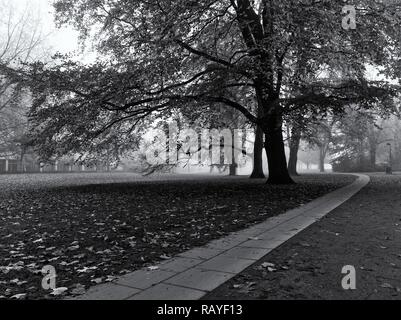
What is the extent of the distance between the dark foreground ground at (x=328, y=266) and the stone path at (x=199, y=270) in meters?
0.18

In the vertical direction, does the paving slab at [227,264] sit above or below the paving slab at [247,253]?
below

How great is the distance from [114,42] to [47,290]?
49.1 ft

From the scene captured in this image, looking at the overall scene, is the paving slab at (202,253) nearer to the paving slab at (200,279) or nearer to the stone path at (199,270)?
the stone path at (199,270)

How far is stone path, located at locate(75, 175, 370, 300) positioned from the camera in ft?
12.3

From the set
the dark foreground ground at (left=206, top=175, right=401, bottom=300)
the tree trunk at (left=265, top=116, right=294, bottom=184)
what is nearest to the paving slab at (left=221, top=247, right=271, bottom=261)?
the dark foreground ground at (left=206, top=175, right=401, bottom=300)

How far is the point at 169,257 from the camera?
17.1ft


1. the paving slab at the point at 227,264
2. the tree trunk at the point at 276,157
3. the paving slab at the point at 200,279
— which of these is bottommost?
the paving slab at the point at 200,279

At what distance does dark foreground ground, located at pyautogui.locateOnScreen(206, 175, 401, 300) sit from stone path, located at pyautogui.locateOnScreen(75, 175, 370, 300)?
0.60 feet

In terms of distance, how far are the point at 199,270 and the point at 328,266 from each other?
1.75m

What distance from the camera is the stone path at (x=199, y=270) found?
3761 mm

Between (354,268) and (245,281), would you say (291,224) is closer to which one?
(354,268)

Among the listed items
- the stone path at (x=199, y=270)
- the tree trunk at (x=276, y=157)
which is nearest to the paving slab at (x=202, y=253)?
the stone path at (x=199, y=270)

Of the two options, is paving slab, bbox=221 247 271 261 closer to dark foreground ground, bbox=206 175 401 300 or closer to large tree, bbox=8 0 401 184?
dark foreground ground, bbox=206 175 401 300
